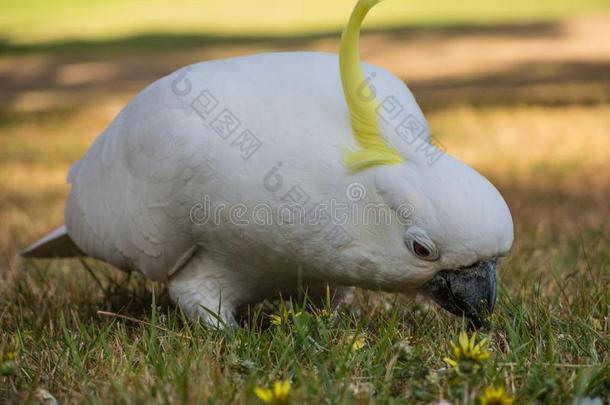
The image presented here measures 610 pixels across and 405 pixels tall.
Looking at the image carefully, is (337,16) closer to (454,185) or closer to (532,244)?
(532,244)

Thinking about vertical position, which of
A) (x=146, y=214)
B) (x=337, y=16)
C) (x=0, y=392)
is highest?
(x=337, y=16)

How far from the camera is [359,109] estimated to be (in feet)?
8.50

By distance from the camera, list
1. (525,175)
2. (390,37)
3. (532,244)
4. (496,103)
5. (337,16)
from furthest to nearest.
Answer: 1. (337,16)
2. (390,37)
3. (496,103)
4. (525,175)
5. (532,244)

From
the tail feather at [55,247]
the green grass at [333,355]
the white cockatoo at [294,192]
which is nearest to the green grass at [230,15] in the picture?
the tail feather at [55,247]

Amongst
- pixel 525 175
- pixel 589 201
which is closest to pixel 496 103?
pixel 525 175

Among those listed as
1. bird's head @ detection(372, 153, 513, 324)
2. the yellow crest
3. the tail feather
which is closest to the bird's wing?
the tail feather

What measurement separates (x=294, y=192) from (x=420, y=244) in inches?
15.2

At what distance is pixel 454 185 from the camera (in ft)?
7.88

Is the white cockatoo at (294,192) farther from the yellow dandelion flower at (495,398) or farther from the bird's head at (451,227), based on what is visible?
the yellow dandelion flower at (495,398)

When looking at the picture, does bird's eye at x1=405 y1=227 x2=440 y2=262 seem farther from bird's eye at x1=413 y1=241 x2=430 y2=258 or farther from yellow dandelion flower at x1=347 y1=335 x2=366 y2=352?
yellow dandelion flower at x1=347 y1=335 x2=366 y2=352

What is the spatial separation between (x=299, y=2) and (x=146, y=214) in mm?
25425

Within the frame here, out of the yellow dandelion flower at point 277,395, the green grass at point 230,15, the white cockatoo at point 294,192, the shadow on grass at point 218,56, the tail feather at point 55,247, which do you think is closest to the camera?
the yellow dandelion flower at point 277,395

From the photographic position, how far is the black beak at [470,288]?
2486 mm

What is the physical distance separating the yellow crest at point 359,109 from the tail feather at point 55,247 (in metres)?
1.32
